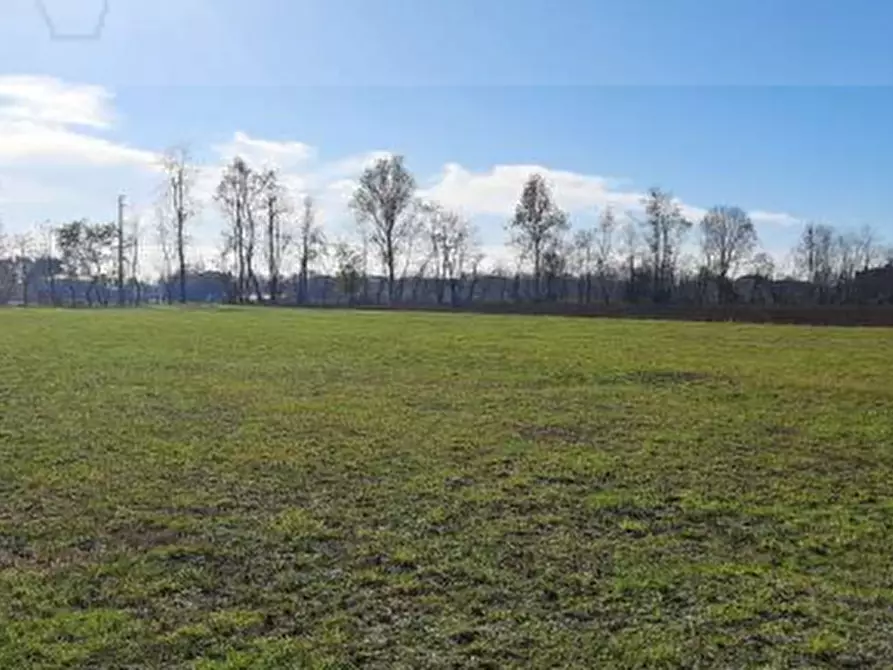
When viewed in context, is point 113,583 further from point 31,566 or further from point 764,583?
point 764,583

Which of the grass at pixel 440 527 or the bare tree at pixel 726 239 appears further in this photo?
the bare tree at pixel 726 239

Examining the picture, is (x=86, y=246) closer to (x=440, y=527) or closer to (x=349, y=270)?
(x=349, y=270)

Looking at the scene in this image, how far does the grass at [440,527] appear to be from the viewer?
478 cm

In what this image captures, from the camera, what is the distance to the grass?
478 centimetres

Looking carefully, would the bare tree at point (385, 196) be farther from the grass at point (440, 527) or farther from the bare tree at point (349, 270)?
the grass at point (440, 527)

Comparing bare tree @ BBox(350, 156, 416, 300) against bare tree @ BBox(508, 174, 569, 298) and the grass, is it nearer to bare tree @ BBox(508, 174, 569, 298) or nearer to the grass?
bare tree @ BBox(508, 174, 569, 298)

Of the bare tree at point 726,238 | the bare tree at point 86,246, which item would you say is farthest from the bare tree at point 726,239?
the bare tree at point 86,246


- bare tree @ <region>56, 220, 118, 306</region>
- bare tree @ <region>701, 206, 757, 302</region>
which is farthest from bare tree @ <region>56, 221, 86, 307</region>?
bare tree @ <region>701, 206, 757, 302</region>

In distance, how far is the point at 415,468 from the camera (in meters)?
9.20

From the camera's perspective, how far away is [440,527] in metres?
6.98

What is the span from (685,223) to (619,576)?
82.8 meters

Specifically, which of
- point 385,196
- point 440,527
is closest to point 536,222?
point 385,196

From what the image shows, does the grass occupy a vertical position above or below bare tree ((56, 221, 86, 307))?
below

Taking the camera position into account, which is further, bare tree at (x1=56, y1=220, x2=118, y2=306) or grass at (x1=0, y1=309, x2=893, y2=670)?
bare tree at (x1=56, y1=220, x2=118, y2=306)
